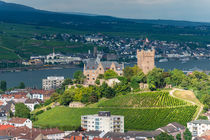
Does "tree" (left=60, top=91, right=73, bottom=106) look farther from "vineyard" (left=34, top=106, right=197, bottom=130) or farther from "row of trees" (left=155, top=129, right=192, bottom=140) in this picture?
"row of trees" (left=155, top=129, right=192, bottom=140)

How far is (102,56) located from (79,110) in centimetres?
11720

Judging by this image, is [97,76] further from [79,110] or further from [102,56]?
[102,56]

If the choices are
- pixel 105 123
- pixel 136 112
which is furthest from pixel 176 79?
pixel 105 123

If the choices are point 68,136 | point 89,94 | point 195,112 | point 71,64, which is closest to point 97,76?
point 89,94

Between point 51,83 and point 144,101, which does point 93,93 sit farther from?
point 51,83

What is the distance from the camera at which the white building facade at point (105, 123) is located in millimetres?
53656

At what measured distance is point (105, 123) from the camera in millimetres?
53750

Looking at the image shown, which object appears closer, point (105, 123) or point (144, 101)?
point (105, 123)

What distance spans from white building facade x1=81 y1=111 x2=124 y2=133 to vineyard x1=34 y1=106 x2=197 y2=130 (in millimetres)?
1543

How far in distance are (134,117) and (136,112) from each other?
5.36 ft

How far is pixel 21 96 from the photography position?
80812 mm

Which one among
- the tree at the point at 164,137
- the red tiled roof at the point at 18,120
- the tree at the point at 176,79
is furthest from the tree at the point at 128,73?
the tree at the point at 164,137

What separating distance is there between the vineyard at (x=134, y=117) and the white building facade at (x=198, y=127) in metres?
2.27

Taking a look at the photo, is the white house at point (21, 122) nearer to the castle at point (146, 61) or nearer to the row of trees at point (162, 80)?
the row of trees at point (162, 80)
